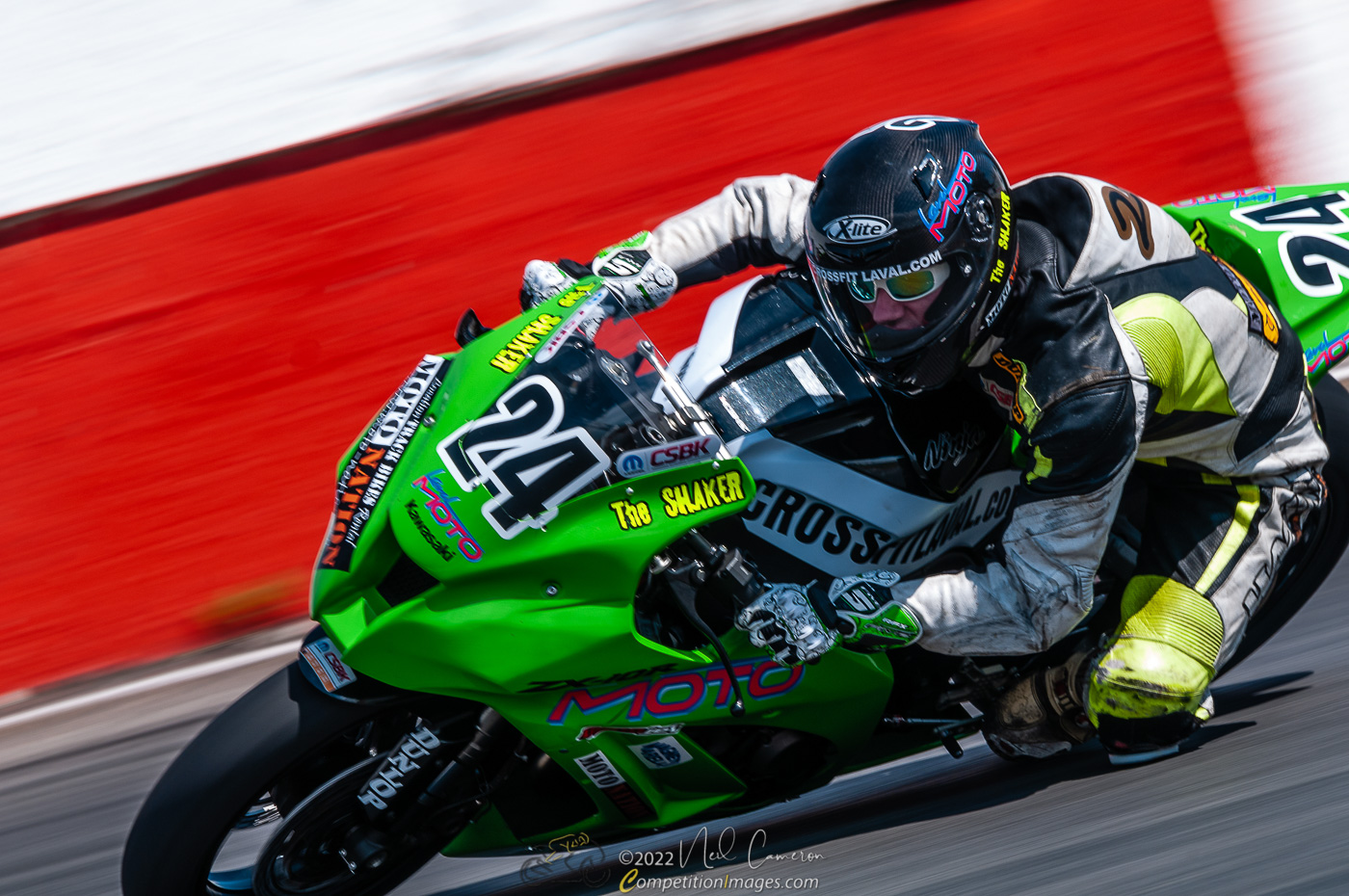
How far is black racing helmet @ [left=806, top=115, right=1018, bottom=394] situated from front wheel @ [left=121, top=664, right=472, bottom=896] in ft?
4.20

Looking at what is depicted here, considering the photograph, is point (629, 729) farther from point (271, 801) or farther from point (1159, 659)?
point (1159, 659)

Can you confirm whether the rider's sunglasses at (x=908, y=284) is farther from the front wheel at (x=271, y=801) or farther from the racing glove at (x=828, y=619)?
the front wheel at (x=271, y=801)

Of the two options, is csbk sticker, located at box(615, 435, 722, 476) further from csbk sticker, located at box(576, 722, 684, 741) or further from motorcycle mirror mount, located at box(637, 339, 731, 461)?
csbk sticker, located at box(576, 722, 684, 741)

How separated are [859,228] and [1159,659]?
1348 mm

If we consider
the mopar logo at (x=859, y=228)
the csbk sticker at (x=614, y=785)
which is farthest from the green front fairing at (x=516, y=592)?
the mopar logo at (x=859, y=228)

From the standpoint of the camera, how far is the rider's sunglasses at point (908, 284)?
2.75 metres

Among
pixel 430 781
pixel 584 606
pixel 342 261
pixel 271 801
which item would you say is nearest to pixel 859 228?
pixel 584 606

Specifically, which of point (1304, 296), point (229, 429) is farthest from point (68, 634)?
point (1304, 296)

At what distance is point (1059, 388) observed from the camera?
9.10 feet

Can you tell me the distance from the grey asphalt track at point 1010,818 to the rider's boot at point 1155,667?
8.5 inches

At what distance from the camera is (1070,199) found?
10.1 ft

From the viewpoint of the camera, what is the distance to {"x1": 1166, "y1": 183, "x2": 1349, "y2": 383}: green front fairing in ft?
11.4

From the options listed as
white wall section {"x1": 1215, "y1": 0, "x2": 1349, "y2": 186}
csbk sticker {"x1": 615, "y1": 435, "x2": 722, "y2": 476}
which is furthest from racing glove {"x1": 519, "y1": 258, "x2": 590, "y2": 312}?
white wall section {"x1": 1215, "y1": 0, "x2": 1349, "y2": 186}

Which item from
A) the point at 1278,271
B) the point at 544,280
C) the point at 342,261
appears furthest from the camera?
the point at 342,261
